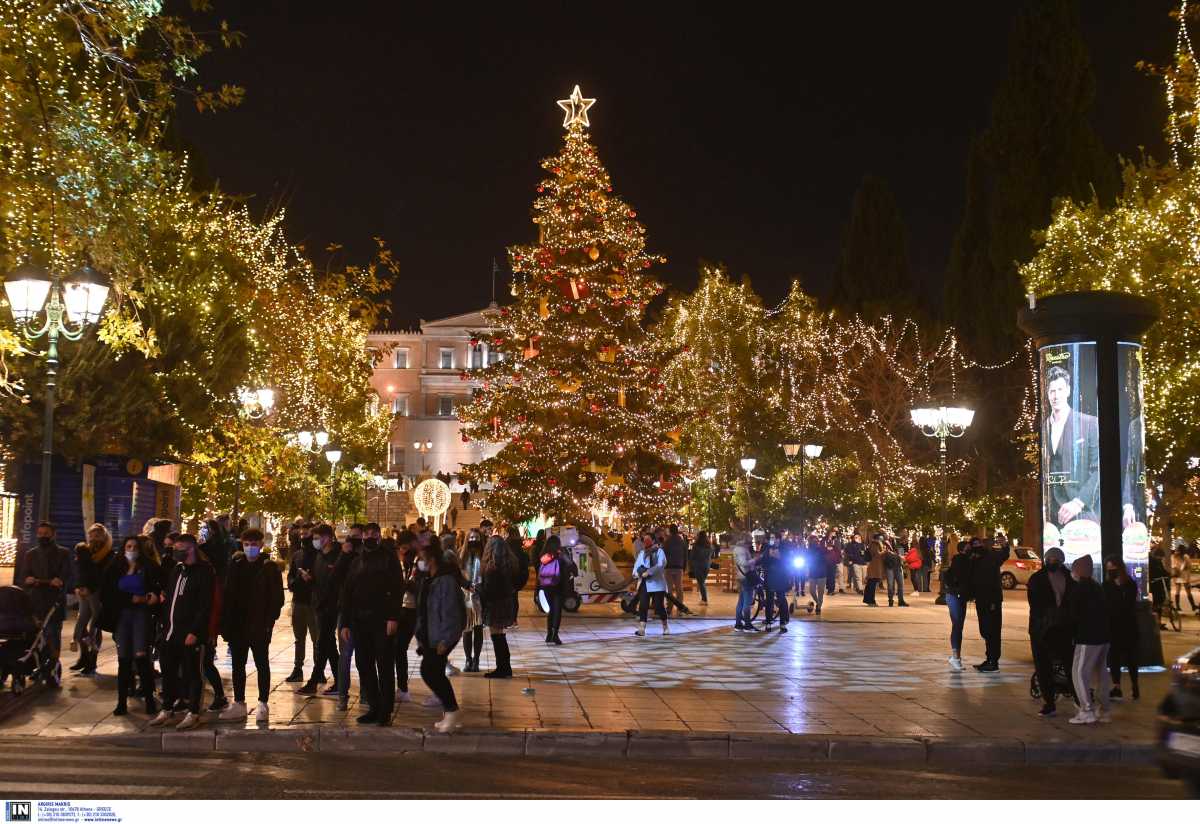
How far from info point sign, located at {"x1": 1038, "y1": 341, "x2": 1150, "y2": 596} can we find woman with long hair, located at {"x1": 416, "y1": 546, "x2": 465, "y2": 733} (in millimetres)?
8702

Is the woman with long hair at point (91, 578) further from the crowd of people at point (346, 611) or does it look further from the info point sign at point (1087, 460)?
the info point sign at point (1087, 460)

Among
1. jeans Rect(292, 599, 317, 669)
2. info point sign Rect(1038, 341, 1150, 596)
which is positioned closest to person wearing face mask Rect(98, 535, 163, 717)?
jeans Rect(292, 599, 317, 669)

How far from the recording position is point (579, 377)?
40.7m

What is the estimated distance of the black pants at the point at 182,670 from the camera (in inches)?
457

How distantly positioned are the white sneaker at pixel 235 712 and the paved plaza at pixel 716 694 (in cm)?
35

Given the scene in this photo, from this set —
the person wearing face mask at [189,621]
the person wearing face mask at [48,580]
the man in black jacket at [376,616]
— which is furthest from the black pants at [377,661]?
the person wearing face mask at [48,580]

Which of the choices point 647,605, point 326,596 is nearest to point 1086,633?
point 326,596

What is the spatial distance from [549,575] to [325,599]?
Result: 6093 mm

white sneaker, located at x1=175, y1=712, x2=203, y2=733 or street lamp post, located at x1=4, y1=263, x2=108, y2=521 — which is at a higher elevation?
street lamp post, located at x1=4, y1=263, x2=108, y2=521

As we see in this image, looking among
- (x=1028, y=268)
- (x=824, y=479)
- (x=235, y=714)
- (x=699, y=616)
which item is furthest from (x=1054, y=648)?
(x=824, y=479)

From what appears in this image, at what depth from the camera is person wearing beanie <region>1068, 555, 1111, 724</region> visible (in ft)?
40.4

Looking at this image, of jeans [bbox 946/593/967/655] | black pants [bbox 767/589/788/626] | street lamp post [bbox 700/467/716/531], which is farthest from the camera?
street lamp post [bbox 700/467/716/531]

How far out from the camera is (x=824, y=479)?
5000 cm

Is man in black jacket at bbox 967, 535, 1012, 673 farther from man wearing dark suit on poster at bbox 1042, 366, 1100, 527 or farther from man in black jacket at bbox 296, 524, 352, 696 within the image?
man in black jacket at bbox 296, 524, 352, 696
